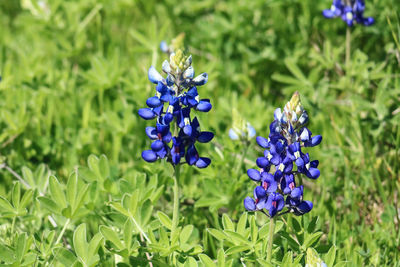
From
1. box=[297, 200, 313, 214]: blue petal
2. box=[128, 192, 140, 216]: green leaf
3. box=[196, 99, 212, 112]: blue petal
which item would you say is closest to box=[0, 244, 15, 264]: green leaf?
box=[128, 192, 140, 216]: green leaf

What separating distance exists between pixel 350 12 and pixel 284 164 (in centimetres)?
203

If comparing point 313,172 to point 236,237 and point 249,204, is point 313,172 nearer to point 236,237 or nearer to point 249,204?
point 249,204

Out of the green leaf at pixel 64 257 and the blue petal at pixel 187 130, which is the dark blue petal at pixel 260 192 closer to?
the blue petal at pixel 187 130

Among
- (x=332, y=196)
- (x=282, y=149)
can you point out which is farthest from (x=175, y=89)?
(x=332, y=196)

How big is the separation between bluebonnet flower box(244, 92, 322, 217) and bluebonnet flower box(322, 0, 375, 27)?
1.82 metres

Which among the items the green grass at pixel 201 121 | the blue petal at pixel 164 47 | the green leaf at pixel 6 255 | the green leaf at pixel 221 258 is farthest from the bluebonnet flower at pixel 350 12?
the green leaf at pixel 6 255

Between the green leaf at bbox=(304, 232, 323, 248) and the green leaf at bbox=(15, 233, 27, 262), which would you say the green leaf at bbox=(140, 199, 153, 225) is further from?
the green leaf at bbox=(304, 232, 323, 248)

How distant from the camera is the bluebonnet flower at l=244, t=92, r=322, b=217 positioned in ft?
6.84

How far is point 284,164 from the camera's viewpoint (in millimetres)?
2080

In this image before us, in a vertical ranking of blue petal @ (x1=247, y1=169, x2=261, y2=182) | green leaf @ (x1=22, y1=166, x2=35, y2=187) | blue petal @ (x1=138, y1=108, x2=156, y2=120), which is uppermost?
blue petal @ (x1=138, y1=108, x2=156, y2=120)

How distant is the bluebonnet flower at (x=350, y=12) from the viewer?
3676mm

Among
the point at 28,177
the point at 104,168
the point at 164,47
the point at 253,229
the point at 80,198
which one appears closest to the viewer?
the point at 253,229

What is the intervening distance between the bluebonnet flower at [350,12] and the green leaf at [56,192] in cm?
231

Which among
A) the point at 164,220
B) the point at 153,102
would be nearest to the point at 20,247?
the point at 164,220
